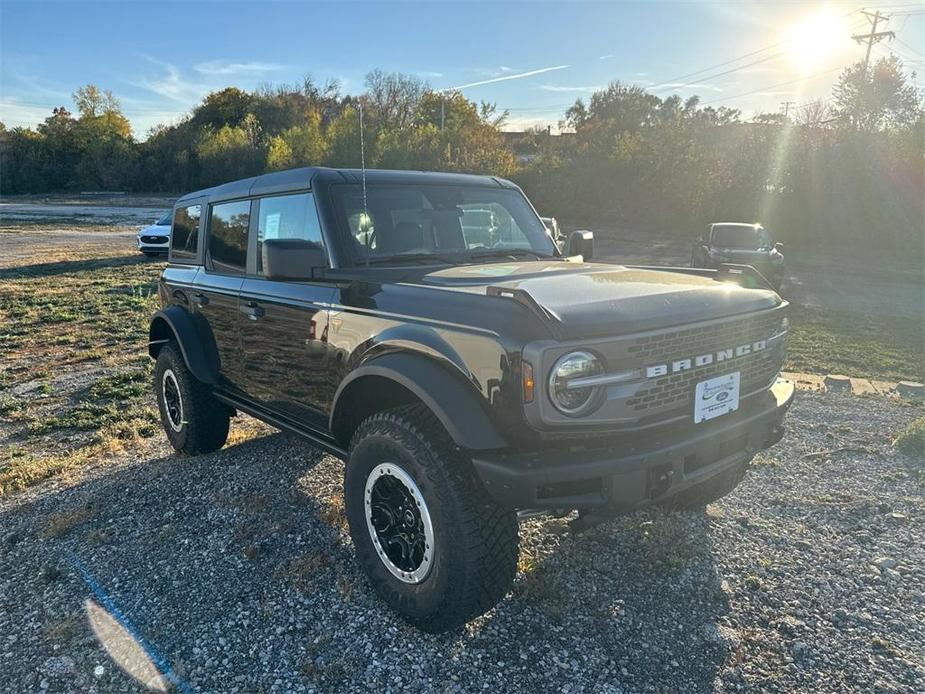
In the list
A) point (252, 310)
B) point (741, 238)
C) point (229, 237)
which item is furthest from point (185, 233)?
point (741, 238)

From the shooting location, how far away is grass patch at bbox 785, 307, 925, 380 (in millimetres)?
7945

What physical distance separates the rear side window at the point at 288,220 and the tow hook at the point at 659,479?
6.90 ft

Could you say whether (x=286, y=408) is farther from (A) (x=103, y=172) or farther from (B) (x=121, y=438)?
(A) (x=103, y=172)

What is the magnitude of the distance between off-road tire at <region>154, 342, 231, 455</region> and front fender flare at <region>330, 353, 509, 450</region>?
2.36 meters

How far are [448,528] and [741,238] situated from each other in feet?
47.9

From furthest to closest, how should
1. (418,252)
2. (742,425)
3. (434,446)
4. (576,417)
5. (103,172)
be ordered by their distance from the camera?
(103,172) < (418,252) < (742,425) < (434,446) < (576,417)

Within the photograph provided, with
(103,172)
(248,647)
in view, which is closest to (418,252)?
(248,647)

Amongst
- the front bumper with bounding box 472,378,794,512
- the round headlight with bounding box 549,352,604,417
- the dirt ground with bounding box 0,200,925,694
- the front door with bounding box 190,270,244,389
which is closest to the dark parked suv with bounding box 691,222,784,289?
the dirt ground with bounding box 0,200,925,694

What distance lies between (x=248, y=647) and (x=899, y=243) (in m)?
24.7

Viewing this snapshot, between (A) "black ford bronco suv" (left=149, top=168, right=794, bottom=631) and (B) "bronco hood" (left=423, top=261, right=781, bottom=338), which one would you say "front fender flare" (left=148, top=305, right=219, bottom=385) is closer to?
(A) "black ford bronco suv" (left=149, top=168, right=794, bottom=631)

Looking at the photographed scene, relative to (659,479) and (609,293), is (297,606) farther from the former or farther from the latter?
(609,293)

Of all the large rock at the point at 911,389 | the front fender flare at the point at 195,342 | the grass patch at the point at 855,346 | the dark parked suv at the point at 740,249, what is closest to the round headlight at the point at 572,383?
the front fender flare at the point at 195,342

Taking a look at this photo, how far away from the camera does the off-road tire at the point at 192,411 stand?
4.63 metres

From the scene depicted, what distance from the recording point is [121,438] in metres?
5.44
